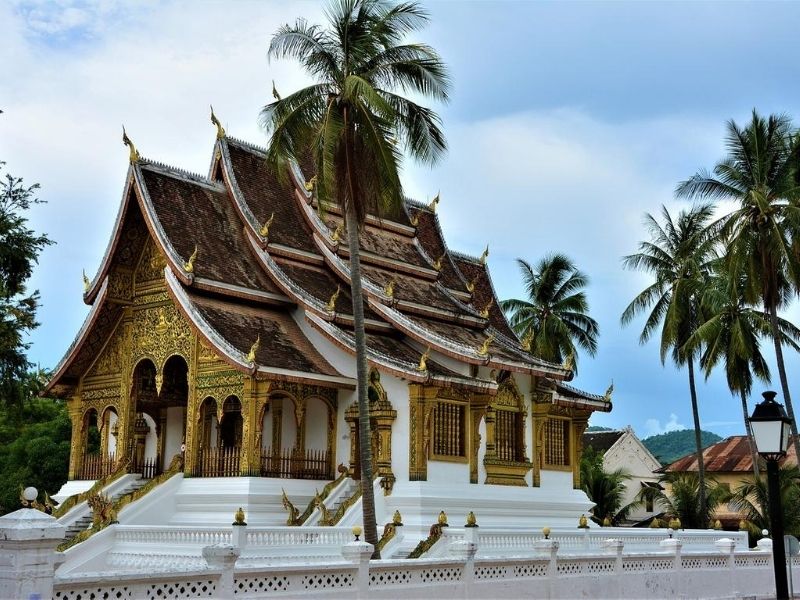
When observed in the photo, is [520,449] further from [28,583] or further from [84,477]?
[28,583]

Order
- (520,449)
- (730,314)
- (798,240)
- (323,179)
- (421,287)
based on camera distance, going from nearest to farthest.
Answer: (323,179) → (520,449) → (421,287) → (798,240) → (730,314)

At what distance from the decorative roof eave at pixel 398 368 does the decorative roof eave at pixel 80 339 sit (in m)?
4.37

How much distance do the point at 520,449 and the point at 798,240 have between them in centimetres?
970

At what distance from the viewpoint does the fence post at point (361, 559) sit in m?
11.5

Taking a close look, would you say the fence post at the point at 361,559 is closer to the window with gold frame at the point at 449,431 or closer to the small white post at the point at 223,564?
the small white post at the point at 223,564

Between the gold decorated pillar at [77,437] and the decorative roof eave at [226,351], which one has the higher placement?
the decorative roof eave at [226,351]

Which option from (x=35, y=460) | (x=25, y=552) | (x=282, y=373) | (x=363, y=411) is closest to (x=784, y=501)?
(x=282, y=373)

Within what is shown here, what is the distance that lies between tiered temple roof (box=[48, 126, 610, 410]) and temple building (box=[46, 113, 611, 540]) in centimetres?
5

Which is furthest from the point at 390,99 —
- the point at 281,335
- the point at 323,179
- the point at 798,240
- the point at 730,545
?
the point at 798,240

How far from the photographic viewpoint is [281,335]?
20750 mm

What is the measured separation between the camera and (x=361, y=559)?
37.8 feet

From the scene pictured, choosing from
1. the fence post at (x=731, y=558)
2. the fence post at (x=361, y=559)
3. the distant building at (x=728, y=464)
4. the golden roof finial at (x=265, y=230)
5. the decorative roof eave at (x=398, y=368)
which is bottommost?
the fence post at (x=731, y=558)

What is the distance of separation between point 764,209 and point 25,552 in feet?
72.1

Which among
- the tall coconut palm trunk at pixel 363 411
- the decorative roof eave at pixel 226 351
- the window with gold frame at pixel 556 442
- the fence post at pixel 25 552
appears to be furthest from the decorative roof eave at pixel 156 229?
the fence post at pixel 25 552
